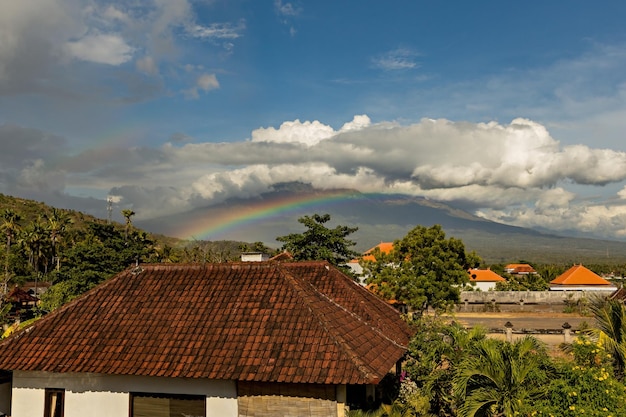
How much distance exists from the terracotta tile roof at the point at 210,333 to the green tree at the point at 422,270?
54.8 feet

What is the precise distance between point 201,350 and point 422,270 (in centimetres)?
2319

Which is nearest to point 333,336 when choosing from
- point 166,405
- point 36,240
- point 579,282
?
point 166,405

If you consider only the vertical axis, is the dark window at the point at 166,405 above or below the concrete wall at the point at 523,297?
above

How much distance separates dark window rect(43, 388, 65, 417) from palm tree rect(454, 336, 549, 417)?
10232 mm

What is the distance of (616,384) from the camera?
31.9 ft

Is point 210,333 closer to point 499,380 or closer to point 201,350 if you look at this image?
point 201,350

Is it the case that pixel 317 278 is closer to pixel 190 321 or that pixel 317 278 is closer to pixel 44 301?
pixel 190 321

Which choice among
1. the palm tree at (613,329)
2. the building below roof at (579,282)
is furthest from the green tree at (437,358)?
the building below roof at (579,282)

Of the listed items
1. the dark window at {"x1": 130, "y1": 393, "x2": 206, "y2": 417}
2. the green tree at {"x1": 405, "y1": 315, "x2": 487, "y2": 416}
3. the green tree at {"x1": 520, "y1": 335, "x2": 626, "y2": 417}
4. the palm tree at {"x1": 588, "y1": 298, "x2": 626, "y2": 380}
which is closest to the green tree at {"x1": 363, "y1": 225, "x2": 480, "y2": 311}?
the green tree at {"x1": 405, "y1": 315, "x2": 487, "y2": 416}

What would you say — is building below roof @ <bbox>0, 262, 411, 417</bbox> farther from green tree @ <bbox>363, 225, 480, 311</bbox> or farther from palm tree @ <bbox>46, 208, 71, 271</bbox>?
palm tree @ <bbox>46, 208, 71, 271</bbox>

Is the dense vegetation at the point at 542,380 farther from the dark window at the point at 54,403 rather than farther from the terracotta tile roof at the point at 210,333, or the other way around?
the dark window at the point at 54,403

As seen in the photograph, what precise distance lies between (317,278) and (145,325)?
688 cm

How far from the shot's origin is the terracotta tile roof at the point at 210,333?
11492 mm

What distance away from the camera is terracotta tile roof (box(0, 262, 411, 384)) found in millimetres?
11492
